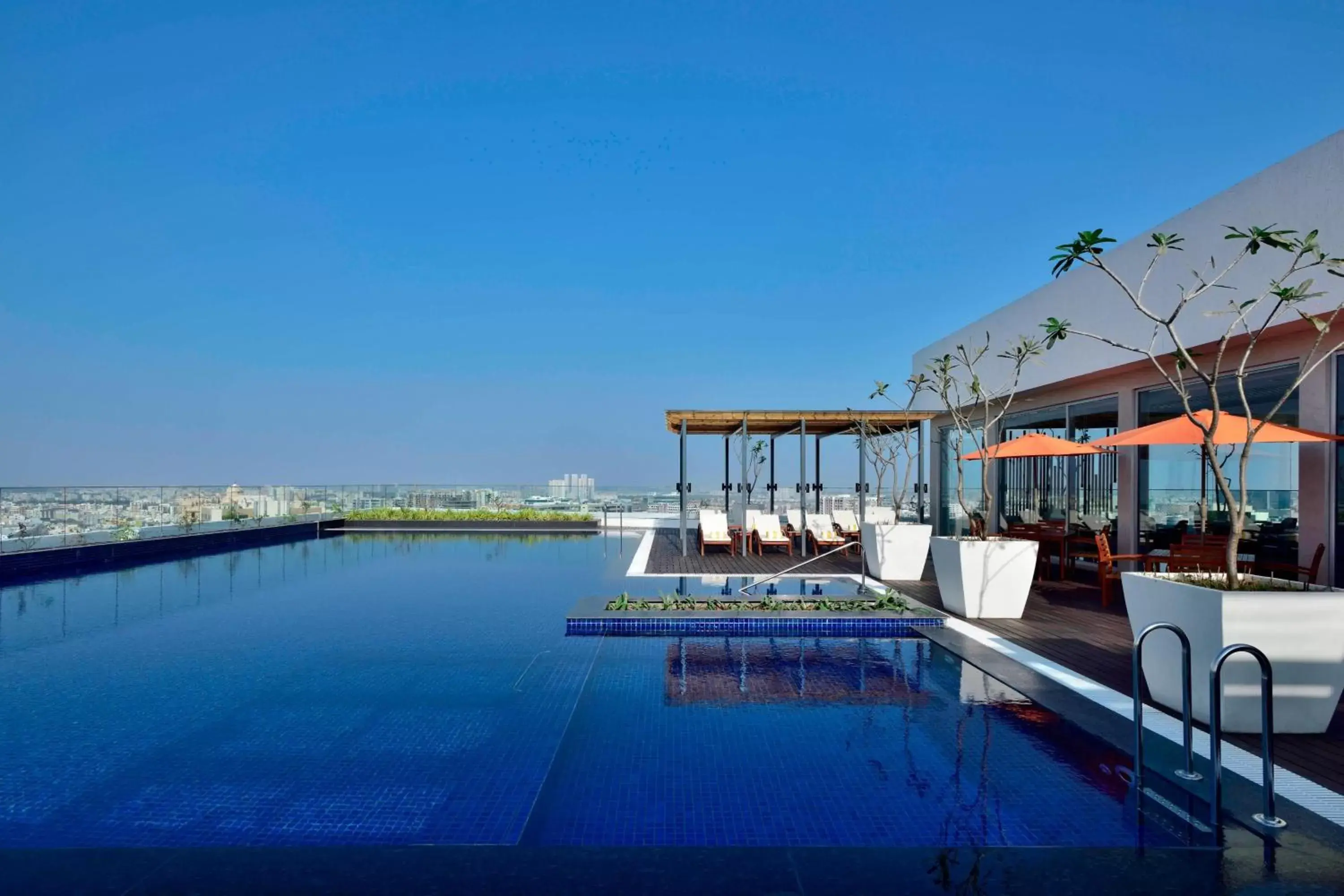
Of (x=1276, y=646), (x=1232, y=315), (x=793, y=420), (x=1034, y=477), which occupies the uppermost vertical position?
(x=1232, y=315)

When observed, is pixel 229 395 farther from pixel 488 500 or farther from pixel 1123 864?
pixel 1123 864

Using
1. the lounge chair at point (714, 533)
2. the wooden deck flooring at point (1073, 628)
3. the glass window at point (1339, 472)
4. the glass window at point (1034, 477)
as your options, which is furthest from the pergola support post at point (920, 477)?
the glass window at point (1339, 472)

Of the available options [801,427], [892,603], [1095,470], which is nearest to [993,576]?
[892,603]

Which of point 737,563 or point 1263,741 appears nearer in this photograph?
point 1263,741

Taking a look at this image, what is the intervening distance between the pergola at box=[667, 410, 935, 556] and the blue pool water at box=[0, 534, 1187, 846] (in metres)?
6.53

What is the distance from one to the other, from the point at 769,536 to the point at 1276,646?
367 inches

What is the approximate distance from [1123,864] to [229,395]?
83867mm

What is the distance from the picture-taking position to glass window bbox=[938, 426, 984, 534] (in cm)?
1357

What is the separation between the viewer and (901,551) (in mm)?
9117

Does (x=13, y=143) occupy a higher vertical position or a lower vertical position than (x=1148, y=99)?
higher

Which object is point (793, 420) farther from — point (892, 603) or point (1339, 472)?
point (1339, 472)

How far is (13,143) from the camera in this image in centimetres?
3591

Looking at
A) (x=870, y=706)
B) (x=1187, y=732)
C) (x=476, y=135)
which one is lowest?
(x=870, y=706)

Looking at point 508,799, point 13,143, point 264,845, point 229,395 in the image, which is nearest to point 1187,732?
point 508,799
